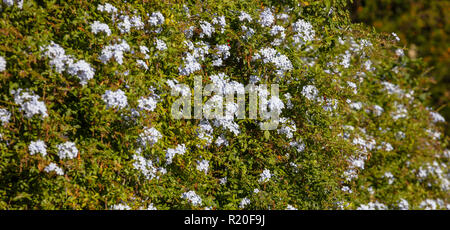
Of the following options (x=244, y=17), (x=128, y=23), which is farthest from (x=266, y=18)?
(x=128, y=23)

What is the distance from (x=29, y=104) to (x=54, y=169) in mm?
407

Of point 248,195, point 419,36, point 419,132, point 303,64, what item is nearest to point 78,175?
point 248,195

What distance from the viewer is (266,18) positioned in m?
3.62

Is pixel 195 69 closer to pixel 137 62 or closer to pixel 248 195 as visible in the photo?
pixel 137 62

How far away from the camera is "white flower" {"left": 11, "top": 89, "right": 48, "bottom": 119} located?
2.50 metres

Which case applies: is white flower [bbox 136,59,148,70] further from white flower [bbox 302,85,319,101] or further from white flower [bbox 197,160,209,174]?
white flower [bbox 302,85,319,101]

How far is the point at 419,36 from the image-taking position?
619 cm

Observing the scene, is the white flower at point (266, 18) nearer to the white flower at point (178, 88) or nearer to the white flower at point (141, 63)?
the white flower at point (178, 88)

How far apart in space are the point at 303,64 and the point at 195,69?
1.08 metres

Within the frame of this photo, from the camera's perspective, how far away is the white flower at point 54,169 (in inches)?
100

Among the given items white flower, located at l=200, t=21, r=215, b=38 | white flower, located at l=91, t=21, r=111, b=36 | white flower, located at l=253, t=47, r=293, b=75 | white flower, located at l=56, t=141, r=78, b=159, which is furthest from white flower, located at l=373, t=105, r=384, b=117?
white flower, located at l=56, t=141, r=78, b=159

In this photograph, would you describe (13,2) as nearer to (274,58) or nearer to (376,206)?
(274,58)

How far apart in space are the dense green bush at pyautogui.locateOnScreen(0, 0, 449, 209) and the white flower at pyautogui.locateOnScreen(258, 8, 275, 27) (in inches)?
0.5
